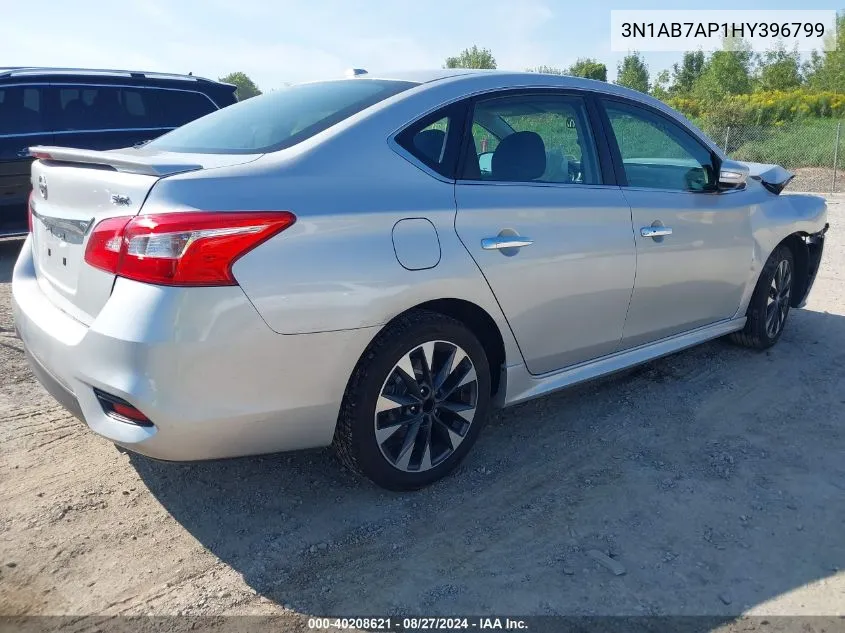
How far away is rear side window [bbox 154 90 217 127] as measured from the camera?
8.20 metres

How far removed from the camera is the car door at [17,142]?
719 cm

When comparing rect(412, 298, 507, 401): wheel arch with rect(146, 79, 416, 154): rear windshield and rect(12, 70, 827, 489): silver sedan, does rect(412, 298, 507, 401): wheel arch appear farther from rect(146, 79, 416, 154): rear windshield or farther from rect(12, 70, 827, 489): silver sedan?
rect(146, 79, 416, 154): rear windshield

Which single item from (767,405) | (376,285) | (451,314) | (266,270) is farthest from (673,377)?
(266,270)

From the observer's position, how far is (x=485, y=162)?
10.0 ft

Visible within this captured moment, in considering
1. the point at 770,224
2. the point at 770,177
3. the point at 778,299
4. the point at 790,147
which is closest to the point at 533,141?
the point at 770,224

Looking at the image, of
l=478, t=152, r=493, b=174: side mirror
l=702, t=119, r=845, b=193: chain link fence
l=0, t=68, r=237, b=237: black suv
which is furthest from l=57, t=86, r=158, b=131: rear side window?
l=702, t=119, r=845, b=193: chain link fence

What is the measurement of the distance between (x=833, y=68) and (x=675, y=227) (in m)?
50.7

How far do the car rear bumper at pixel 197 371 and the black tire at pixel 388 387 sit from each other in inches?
3.3

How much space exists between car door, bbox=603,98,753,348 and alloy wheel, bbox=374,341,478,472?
113 centimetres

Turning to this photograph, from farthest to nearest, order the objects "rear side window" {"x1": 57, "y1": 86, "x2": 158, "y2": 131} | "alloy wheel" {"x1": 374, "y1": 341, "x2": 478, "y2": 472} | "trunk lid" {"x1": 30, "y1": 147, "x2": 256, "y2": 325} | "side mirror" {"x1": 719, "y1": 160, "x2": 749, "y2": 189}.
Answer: "rear side window" {"x1": 57, "y1": 86, "x2": 158, "y2": 131}
"side mirror" {"x1": 719, "y1": 160, "x2": 749, "y2": 189}
"alloy wheel" {"x1": 374, "y1": 341, "x2": 478, "y2": 472}
"trunk lid" {"x1": 30, "y1": 147, "x2": 256, "y2": 325}

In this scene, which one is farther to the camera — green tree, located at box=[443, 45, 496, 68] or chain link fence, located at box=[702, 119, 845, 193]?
green tree, located at box=[443, 45, 496, 68]

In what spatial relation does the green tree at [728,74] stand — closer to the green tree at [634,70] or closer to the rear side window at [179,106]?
the green tree at [634,70]

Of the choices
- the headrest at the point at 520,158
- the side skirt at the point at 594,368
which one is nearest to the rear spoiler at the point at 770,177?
the side skirt at the point at 594,368

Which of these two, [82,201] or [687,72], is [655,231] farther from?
[687,72]
